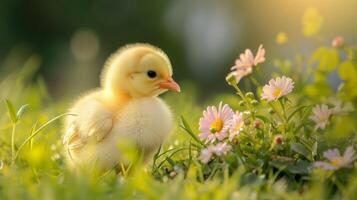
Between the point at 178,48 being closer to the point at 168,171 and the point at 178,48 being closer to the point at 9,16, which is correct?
the point at 9,16

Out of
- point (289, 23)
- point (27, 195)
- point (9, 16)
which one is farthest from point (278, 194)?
point (9, 16)

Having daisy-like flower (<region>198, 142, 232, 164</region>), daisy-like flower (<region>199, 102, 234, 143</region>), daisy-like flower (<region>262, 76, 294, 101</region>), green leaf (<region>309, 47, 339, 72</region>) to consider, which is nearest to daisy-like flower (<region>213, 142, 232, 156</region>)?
daisy-like flower (<region>198, 142, 232, 164</region>)

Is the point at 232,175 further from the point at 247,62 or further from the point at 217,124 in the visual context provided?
the point at 247,62

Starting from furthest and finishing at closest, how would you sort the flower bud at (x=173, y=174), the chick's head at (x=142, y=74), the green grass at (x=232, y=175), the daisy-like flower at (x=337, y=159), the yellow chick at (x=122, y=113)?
the chick's head at (x=142, y=74)
the yellow chick at (x=122, y=113)
the flower bud at (x=173, y=174)
the daisy-like flower at (x=337, y=159)
the green grass at (x=232, y=175)

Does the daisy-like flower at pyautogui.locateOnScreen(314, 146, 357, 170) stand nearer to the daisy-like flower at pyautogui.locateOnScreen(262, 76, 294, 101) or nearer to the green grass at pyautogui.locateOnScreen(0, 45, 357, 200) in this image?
the green grass at pyautogui.locateOnScreen(0, 45, 357, 200)

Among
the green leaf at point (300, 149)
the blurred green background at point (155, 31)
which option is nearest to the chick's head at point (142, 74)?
the green leaf at point (300, 149)

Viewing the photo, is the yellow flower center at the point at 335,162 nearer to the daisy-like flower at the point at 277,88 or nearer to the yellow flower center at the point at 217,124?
the daisy-like flower at the point at 277,88

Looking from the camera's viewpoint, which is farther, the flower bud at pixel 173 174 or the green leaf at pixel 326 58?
the flower bud at pixel 173 174
